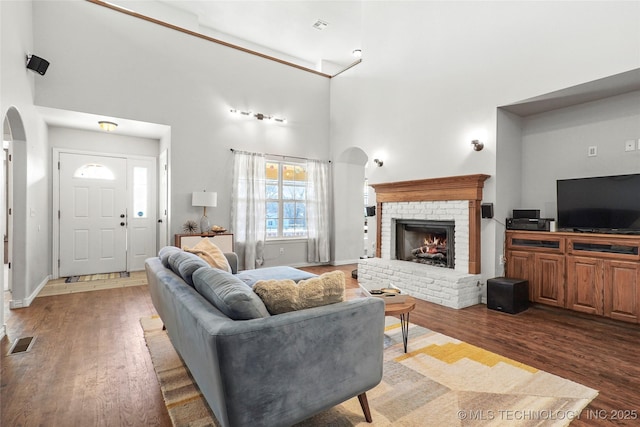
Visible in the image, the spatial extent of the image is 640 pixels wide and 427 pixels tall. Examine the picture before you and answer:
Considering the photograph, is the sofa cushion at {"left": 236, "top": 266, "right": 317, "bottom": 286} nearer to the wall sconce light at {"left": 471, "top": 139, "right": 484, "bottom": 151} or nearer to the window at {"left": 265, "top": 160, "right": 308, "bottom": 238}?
the window at {"left": 265, "top": 160, "right": 308, "bottom": 238}

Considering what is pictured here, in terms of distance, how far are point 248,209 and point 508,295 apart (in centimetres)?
427

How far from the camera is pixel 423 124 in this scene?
16.7 ft

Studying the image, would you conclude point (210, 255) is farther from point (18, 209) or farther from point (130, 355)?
point (18, 209)

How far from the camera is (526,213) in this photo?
4121 mm

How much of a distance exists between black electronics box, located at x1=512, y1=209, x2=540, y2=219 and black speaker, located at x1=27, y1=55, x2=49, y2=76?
6.29 metres

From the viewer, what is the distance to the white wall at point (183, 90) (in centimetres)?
466

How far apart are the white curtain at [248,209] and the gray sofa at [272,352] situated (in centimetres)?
406

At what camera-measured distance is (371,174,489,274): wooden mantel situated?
4.33 m

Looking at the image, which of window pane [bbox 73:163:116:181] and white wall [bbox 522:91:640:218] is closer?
white wall [bbox 522:91:640:218]

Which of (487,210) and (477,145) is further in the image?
(477,145)

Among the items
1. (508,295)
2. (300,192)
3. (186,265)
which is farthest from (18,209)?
(508,295)

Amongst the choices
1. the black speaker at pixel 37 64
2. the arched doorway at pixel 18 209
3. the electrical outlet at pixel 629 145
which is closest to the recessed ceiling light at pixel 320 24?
the black speaker at pixel 37 64

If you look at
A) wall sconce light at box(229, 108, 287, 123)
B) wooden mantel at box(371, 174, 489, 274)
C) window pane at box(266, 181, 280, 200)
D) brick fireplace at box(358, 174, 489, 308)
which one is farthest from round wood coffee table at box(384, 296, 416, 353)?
wall sconce light at box(229, 108, 287, 123)

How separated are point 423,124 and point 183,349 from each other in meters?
4.51
